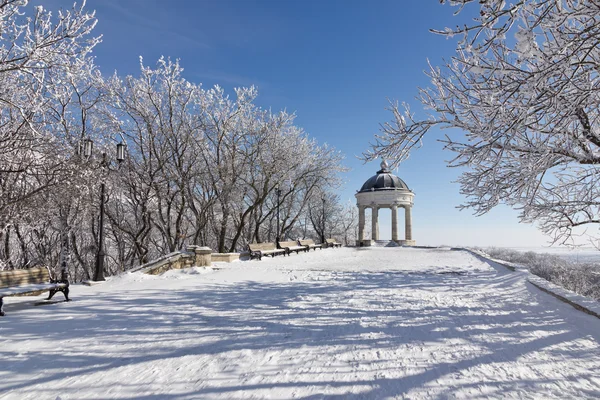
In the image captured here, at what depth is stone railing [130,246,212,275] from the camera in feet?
32.5

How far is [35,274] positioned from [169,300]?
2.57 metres

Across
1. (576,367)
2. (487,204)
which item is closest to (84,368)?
(576,367)

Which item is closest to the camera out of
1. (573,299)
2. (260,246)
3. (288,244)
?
(573,299)

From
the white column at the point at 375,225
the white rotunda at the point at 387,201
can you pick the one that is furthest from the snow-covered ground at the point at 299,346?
the white column at the point at 375,225

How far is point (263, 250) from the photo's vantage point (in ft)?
49.2

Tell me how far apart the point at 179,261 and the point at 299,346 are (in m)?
8.19

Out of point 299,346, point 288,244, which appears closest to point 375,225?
point 288,244

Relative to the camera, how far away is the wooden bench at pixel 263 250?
14320mm

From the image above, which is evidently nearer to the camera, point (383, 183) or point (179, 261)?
point (179, 261)

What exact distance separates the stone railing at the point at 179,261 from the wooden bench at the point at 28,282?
3.53 meters

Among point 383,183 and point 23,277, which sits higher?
point 383,183

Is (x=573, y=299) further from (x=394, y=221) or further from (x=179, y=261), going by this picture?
(x=394, y=221)

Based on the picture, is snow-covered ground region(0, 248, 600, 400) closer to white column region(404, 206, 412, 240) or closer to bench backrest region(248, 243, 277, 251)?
bench backrest region(248, 243, 277, 251)

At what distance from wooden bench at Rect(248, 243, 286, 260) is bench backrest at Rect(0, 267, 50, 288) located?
337 inches
